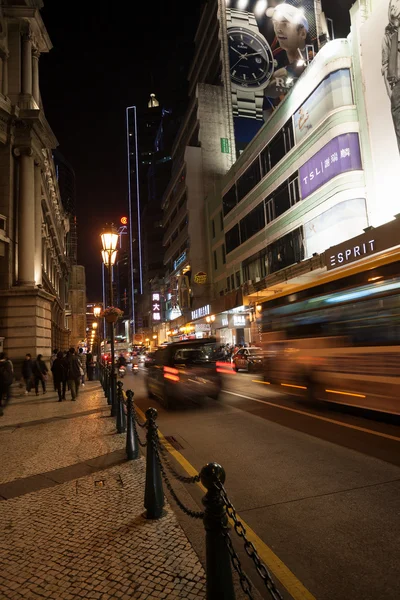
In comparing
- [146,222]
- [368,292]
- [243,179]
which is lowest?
[368,292]

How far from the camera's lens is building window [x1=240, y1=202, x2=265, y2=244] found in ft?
115

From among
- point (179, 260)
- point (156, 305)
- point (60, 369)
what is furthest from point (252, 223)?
point (156, 305)

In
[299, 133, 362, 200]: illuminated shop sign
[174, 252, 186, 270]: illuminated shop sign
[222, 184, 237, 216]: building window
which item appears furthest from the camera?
[174, 252, 186, 270]: illuminated shop sign

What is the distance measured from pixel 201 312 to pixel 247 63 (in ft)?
117

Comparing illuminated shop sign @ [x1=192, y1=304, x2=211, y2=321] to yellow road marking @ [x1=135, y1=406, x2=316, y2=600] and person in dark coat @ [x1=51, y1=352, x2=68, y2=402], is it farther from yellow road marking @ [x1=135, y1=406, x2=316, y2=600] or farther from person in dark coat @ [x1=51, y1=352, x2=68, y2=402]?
yellow road marking @ [x1=135, y1=406, x2=316, y2=600]

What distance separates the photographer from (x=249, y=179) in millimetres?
38219

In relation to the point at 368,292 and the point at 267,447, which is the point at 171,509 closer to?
the point at 267,447

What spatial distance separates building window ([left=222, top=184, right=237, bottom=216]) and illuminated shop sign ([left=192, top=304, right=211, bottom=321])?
1072 cm

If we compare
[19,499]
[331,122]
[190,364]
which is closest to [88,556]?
[19,499]

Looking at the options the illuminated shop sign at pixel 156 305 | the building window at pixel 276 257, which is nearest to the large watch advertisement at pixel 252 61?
the building window at pixel 276 257

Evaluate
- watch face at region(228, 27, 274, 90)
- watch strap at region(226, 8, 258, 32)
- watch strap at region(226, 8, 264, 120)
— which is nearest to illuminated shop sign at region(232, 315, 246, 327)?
watch strap at region(226, 8, 264, 120)

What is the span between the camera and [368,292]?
9133mm

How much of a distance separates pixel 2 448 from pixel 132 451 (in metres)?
3.28

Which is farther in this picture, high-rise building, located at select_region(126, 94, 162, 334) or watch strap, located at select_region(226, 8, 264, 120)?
high-rise building, located at select_region(126, 94, 162, 334)
